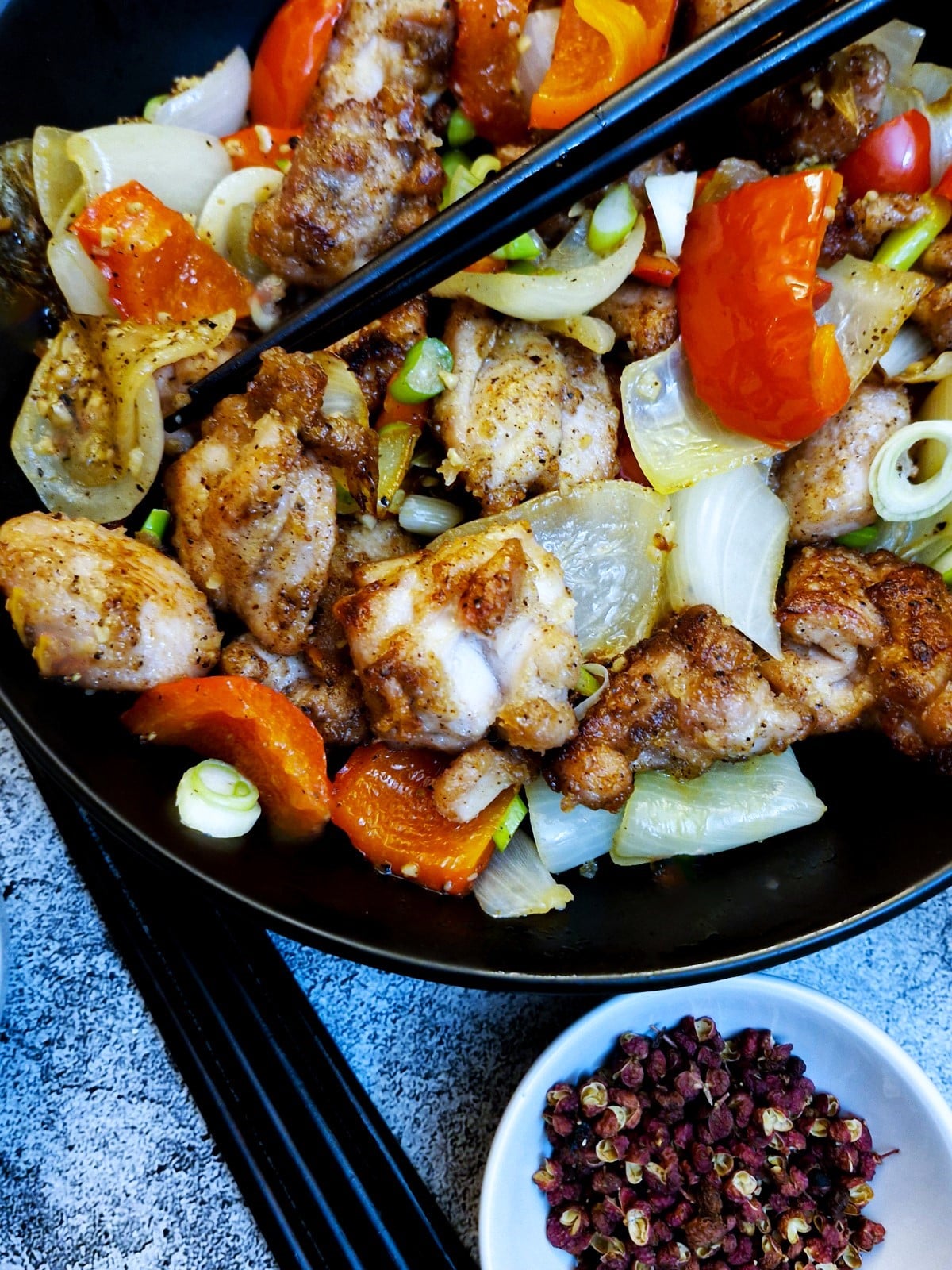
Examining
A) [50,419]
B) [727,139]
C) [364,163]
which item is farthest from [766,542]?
[50,419]

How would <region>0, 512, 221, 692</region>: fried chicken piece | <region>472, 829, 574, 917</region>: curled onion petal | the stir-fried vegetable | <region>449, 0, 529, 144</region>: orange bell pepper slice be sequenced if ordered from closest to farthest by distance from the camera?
1. <region>0, 512, 221, 692</region>: fried chicken piece
2. <region>472, 829, 574, 917</region>: curled onion petal
3. the stir-fried vegetable
4. <region>449, 0, 529, 144</region>: orange bell pepper slice

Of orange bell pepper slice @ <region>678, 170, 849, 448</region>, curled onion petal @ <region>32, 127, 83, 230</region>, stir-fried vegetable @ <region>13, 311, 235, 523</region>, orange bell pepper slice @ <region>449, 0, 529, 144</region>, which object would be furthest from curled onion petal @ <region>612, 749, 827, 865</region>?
curled onion petal @ <region>32, 127, 83, 230</region>

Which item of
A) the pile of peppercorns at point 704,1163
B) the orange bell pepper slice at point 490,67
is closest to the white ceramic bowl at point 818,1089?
the pile of peppercorns at point 704,1163

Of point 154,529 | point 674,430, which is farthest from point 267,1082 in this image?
point 674,430

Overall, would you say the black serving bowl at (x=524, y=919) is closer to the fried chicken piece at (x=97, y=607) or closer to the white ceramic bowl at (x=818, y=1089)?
the fried chicken piece at (x=97, y=607)

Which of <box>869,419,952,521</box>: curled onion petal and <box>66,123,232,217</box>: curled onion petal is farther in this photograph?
<box>66,123,232,217</box>: curled onion petal

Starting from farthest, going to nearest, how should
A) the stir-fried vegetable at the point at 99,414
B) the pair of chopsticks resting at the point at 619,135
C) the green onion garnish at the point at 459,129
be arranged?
the green onion garnish at the point at 459,129 < the stir-fried vegetable at the point at 99,414 < the pair of chopsticks resting at the point at 619,135

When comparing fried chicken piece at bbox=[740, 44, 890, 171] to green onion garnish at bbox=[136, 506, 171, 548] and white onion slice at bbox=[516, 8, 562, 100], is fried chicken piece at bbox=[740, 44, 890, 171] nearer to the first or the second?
white onion slice at bbox=[516, 8, 562, 100]
